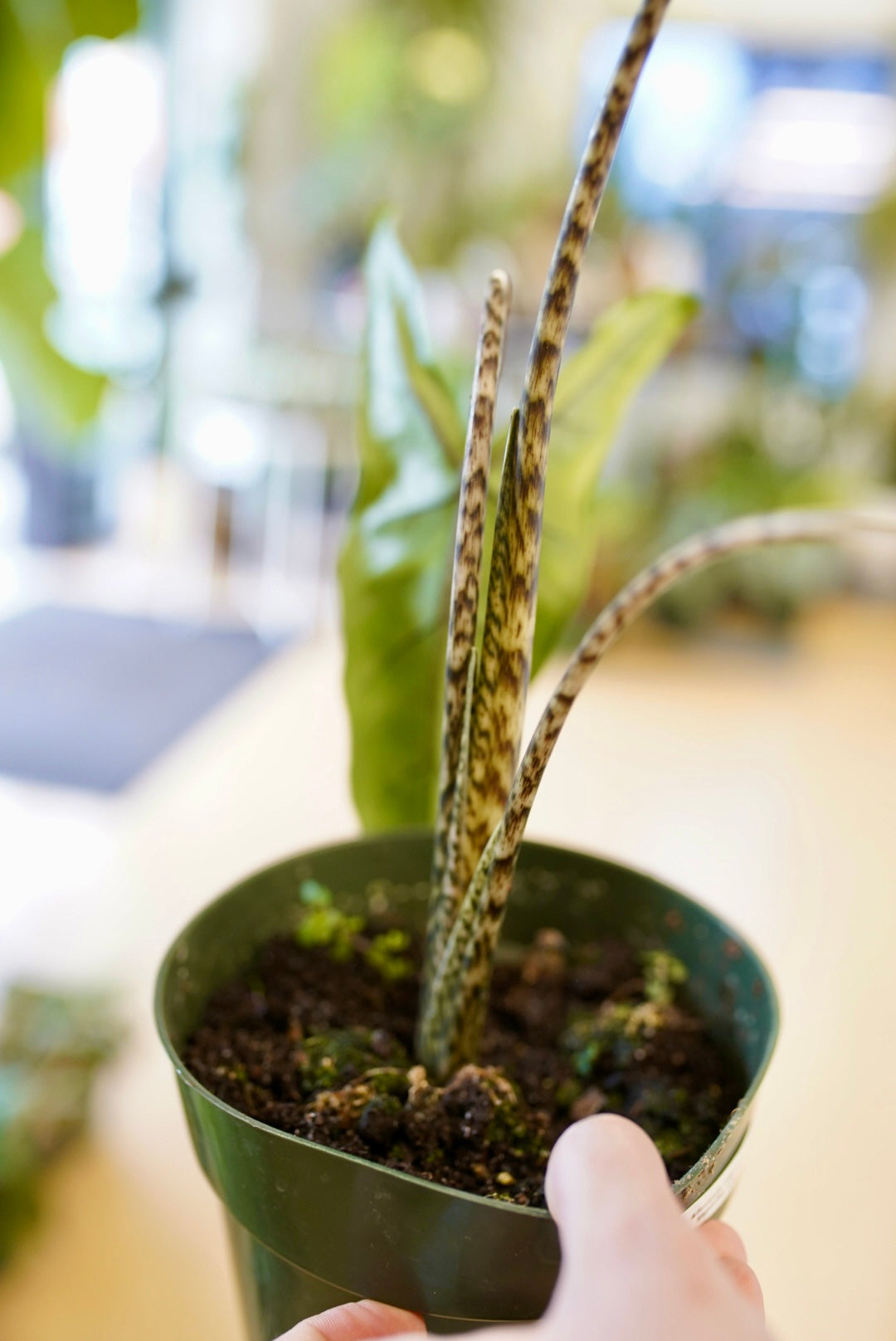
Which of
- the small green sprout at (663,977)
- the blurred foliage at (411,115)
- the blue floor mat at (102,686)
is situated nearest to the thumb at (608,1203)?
the small green sprout at (663,977)

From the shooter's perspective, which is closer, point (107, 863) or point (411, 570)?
point (411, 570)

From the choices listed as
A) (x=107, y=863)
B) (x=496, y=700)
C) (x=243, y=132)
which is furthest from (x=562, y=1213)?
(x=243, y=132)

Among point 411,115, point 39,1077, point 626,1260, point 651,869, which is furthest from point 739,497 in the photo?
point 626,1260

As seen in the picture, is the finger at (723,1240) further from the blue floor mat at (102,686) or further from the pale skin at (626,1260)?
the blue floor mat at (102,686)

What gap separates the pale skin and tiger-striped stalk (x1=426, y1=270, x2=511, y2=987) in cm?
17

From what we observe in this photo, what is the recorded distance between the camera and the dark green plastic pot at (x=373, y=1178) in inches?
14.1

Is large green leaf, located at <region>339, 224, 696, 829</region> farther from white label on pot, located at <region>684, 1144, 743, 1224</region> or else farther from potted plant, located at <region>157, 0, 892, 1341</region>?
white label on pot, located at <region>684, 1144, 743, 1224</region>

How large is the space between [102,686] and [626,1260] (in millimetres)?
2856

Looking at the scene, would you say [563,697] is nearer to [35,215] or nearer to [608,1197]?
[608,1197]

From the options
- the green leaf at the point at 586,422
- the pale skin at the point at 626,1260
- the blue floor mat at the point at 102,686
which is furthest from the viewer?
the blue floor mat at the point at 102,686

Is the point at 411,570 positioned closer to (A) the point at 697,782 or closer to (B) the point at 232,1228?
(B) the point at 232,1228

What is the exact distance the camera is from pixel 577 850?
0.60 m

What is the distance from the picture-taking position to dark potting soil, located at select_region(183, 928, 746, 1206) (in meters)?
0.45

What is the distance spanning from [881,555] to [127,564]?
3.07 metres
